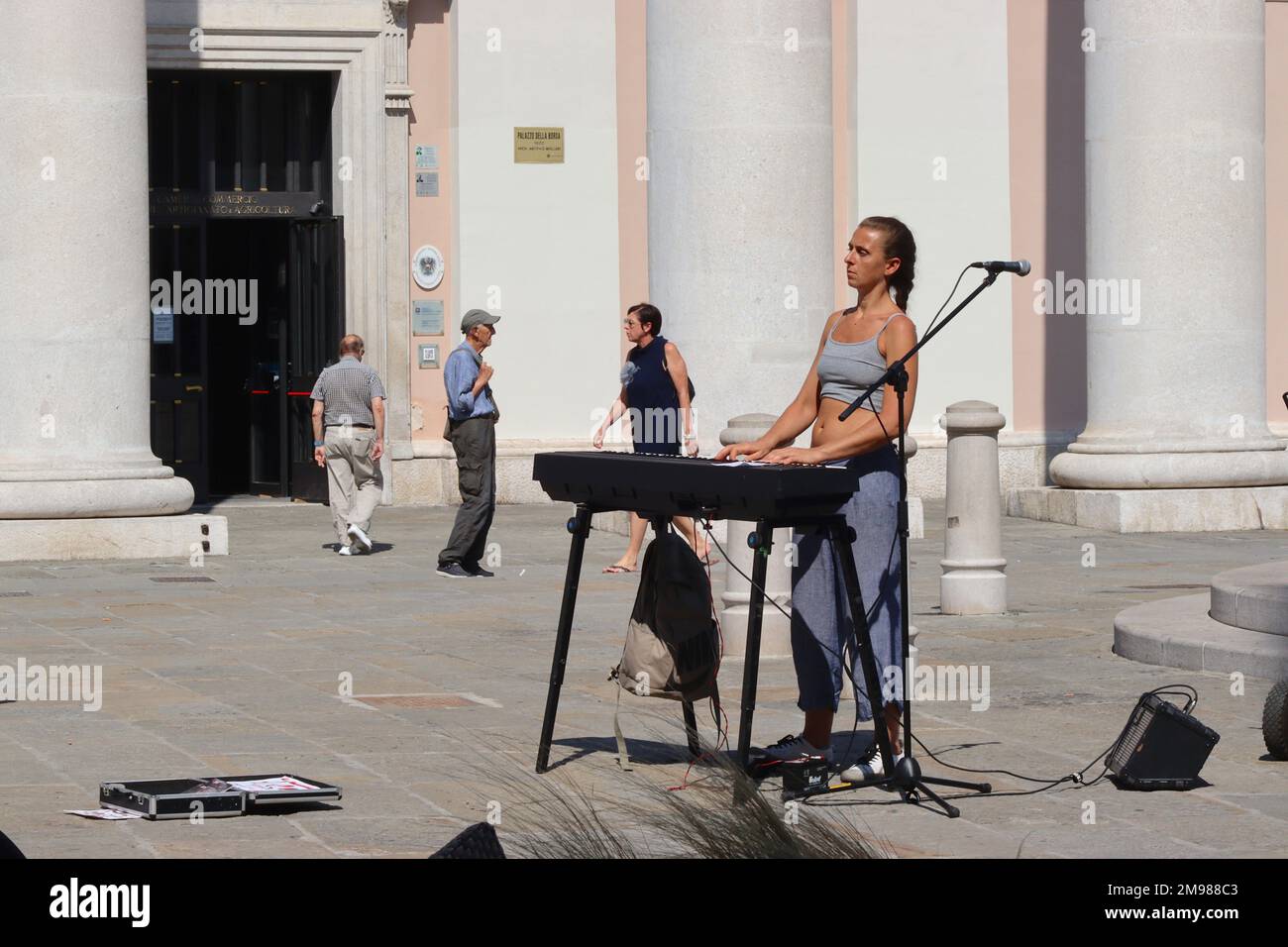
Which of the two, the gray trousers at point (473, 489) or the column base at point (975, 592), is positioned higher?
the gray trousers at point (473, 489)

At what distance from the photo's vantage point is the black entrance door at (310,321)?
20656mm

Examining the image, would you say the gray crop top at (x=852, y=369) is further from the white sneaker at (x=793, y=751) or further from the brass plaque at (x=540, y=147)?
the brass plaque at (x=540, y=147)

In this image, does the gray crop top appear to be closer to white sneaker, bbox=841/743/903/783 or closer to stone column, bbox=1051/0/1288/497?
white sneaker, bbox=841/743/903/783

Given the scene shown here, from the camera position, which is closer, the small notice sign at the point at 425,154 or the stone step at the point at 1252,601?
the stone step at the point at 1252,601

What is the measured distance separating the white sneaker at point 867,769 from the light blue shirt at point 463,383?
7778mm

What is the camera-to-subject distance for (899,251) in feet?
23.9

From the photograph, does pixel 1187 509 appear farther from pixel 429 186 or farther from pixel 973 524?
pixel 429 186

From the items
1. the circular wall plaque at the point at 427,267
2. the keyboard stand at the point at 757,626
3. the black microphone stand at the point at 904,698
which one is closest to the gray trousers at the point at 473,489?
the circular wall plaque at the point at 427,267

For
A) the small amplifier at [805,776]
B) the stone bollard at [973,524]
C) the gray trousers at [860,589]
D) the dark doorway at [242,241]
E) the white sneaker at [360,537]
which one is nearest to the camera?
the small amplifier at [805,776]

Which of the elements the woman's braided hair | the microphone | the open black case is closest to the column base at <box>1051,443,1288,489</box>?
the woman's braided hair

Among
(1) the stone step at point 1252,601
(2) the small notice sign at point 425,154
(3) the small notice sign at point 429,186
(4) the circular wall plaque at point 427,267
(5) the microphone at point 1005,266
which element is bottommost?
(1) the stone step at point 1252,601

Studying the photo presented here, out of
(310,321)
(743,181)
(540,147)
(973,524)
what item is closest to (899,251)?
(973,524)
